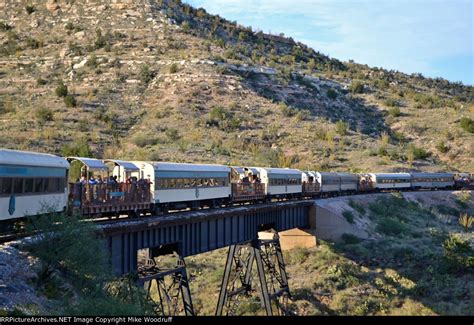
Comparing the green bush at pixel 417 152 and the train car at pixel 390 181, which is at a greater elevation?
the green bush at pixel 417 152

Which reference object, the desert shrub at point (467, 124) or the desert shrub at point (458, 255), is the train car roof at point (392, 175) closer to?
the desert shrub at point (458, 255)

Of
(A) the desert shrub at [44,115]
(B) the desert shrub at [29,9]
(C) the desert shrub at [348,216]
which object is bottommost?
(C) the desert shrub at [348,216]

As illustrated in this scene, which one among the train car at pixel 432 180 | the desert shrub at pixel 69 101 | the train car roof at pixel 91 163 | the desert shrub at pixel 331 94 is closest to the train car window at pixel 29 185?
A: the train car roof at pixel 91 163

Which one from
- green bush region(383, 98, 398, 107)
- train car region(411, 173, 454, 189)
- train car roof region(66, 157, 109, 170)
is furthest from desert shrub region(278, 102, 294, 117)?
train car roof region(66, 157, 109, 170)

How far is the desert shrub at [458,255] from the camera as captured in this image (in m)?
38.1

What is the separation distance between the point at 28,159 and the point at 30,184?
889 millimetres

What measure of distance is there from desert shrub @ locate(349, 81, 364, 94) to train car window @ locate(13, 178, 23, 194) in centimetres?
10255

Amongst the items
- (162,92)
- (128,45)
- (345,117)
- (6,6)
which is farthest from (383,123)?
(6,6)

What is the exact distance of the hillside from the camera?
72062 mm

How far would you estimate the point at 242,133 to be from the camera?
7894 centimetres

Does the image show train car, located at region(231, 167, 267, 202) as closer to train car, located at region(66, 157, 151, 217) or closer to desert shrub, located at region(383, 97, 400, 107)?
train car, located at region(66, 157, 151, 217)

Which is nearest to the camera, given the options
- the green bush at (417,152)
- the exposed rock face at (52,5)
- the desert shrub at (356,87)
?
the green bush at (417,152)

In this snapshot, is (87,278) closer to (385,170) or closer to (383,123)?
(385,170)

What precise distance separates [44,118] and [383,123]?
5962 cm
